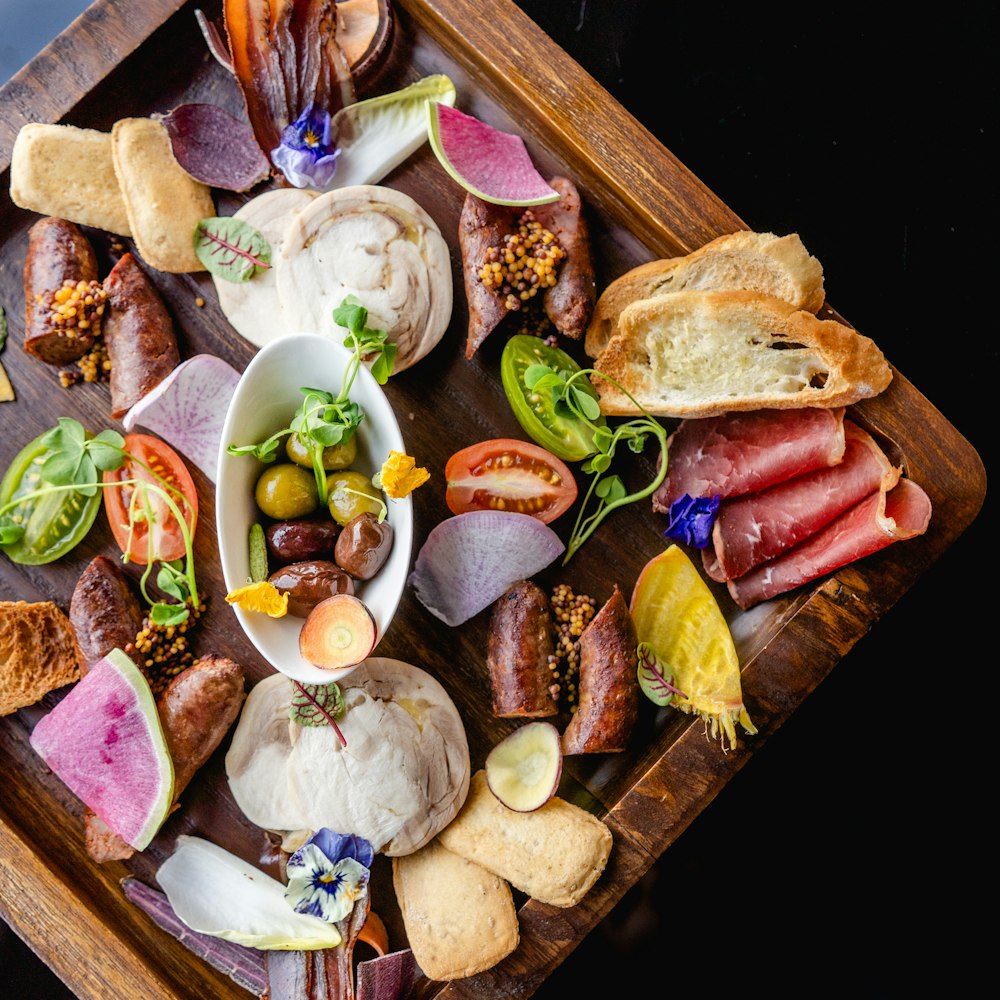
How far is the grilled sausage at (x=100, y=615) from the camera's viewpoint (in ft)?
5.49

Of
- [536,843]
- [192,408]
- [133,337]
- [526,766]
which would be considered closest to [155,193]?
[133,337]

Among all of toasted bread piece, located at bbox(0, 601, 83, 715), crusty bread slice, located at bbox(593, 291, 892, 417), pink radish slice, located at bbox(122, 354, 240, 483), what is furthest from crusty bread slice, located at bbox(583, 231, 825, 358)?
toasted bread piece, located at bbox(0, 601, 83, 715)

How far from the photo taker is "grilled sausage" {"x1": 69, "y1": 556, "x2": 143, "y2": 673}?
1.67m

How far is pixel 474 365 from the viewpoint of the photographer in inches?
70.3

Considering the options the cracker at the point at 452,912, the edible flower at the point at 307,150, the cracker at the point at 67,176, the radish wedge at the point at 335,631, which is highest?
the cracker at the point at 67,176

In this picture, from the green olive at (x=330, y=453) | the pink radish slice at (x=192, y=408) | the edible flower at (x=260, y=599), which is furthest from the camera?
the pink radish slice at (x=192, y=408)

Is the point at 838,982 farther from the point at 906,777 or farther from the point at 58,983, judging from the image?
the point at 58,983

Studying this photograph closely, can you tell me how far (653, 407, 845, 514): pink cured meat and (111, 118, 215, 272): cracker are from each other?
44.3 inches

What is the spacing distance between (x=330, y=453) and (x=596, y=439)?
0.55m

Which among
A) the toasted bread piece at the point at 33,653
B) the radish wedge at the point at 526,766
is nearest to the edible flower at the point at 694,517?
the radish wedge at the point at 526,766

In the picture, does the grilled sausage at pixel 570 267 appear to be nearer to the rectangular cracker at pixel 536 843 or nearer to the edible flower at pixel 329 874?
the rectangular cracker at pixel 536 843

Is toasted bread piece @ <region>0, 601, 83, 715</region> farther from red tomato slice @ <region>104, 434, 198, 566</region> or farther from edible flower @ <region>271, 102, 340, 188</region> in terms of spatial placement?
edible flower @ <region>271, 102, 340, 188</region>

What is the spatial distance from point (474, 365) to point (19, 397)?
0.99 metres

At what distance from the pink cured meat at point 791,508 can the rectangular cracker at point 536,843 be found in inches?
23.5
